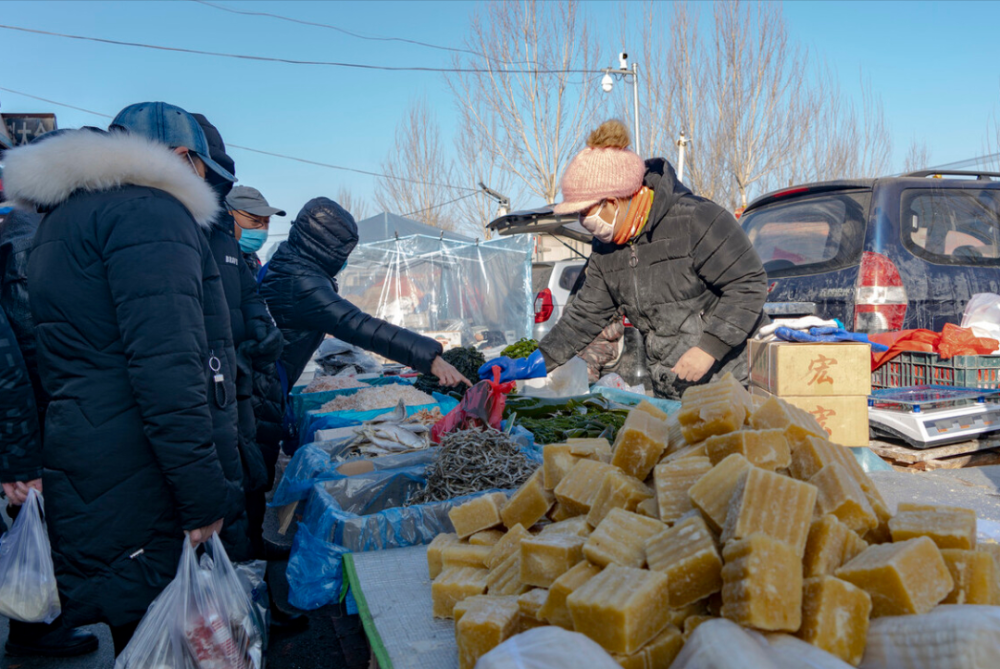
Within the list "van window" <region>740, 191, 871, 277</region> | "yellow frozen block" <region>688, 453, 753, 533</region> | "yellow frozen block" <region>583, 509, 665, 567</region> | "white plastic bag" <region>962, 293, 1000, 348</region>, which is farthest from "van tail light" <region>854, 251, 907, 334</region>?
"yellow frozen block" <region>583, 509, 665, 567</region>

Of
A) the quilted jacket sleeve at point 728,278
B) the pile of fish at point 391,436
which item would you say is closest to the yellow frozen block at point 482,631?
the pile of fish at point 391,436

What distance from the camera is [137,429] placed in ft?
6.65

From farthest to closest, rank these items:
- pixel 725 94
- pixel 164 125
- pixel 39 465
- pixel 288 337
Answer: pixel 725 94
pixel 288 337
pixel 39 465
pixel 164 125

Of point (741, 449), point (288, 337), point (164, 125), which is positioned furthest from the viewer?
point (288, 337)

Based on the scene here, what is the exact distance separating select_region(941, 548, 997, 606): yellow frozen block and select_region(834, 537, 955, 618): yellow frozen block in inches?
1.3

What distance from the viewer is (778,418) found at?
1.98m

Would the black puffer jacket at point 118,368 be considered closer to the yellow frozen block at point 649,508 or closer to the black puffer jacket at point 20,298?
the black puffer jacket at point 20,298

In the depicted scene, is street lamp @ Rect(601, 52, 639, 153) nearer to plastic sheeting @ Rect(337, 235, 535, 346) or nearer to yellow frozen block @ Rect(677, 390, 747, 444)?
plastic sheeting @ Rect(337, 235, 535, 346)

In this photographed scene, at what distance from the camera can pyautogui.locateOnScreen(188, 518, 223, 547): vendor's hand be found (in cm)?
212

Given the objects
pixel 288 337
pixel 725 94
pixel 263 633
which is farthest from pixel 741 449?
pixel 725 94

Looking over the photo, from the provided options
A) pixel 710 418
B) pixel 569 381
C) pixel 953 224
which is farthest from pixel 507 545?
pixel 953 224

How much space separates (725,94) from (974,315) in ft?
69.7

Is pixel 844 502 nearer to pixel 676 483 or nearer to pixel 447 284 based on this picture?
pixel 676 483

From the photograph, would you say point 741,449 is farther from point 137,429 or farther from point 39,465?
point 39,465
